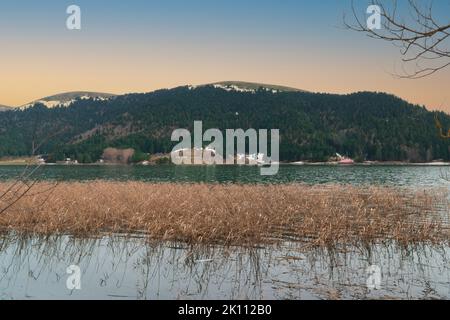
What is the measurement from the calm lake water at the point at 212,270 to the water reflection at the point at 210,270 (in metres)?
0.02

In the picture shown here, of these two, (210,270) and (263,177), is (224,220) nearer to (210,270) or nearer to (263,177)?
(210,270)

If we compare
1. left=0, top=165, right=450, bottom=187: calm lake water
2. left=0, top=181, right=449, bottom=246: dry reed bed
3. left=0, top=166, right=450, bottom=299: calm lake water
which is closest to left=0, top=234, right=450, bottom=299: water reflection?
left=0, top=166, right=450, bottom=299: calm lake water

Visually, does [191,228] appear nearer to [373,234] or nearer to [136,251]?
[136,251]

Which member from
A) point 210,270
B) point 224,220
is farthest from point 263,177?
point 210,270

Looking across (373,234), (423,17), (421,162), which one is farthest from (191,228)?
(421,162)

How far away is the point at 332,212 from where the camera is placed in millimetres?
19438

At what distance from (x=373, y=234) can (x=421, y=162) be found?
184837 mm

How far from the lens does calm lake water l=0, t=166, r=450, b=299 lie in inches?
400

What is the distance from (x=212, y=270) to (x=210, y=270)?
0.06 m

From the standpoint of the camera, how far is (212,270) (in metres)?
11.9

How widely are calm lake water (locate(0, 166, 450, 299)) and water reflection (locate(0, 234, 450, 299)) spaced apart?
23 millimetres

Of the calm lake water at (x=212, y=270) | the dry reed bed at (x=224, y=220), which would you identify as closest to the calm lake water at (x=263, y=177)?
the dry reed bed at (x=224, y=220)

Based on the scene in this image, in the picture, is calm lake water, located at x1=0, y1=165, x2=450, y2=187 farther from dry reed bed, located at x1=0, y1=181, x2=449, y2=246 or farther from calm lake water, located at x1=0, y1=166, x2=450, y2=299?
calm lake water, located at x1=0, y1=166, x2=450, y2=299

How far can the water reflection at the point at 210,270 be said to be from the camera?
1018 centimetres
